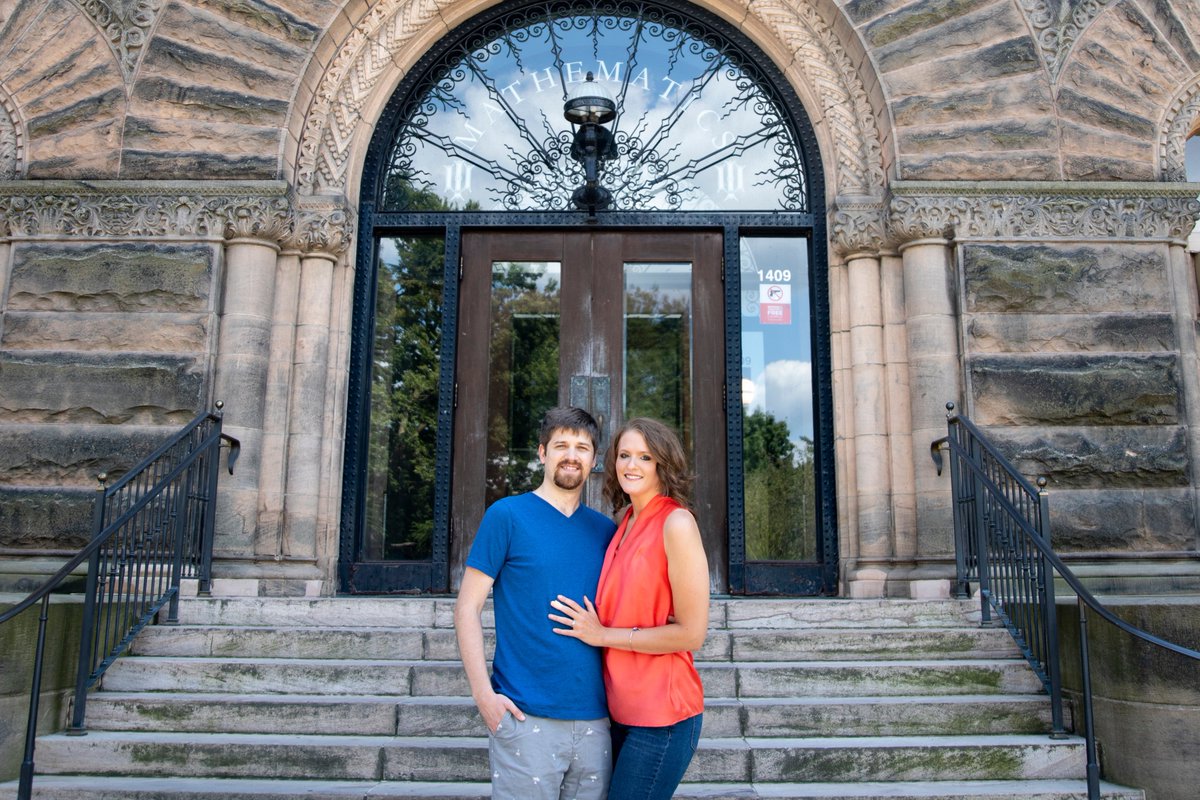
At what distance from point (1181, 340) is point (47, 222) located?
8.55m

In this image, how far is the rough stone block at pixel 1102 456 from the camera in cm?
690

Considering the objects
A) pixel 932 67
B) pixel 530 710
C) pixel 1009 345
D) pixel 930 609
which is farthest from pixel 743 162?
pixel 530 710

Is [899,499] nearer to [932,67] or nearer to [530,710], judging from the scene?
[932,67]

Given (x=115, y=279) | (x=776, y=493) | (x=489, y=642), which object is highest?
(x=115, y=279)

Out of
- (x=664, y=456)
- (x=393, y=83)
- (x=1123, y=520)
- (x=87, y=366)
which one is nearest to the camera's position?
(x=664, y=456)

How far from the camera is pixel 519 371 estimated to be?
8.22 m

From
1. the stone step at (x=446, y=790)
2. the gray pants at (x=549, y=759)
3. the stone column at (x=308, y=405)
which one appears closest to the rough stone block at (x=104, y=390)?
the stone column at (x=308, y=405)

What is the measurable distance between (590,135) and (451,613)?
429 cm

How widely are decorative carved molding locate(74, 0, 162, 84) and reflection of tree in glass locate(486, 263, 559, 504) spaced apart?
3.27 meters

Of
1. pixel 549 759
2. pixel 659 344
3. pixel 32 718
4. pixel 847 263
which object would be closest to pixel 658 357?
pixel 659 344

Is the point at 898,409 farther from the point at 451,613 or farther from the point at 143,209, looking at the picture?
the point at 143,209

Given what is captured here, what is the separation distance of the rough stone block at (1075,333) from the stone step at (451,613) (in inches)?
85.1

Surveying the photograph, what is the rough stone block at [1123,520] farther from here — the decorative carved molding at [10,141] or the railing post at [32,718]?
the decorative carved molding at [10,141]

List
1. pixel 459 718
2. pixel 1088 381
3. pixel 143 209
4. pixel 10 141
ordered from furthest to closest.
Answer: pixel 10 141
pixel 143 209
pixel 1088 381
pixel 459 718
